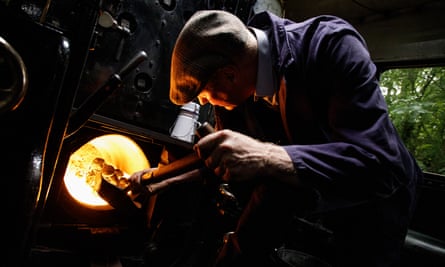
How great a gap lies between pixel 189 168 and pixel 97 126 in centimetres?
108

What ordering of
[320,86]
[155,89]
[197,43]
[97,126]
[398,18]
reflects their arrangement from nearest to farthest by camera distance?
[320,86]
[197,43]
[97,126]
[155,89]
[398,18]

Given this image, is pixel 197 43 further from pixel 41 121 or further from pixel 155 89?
pixel 155 89

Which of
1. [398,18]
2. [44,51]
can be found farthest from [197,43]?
[398,18]

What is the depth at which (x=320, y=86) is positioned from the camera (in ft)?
5.72

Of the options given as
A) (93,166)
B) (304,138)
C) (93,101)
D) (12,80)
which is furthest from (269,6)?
(12,80)

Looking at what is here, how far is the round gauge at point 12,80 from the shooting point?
86 cm

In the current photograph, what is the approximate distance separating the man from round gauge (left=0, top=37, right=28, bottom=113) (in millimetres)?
927

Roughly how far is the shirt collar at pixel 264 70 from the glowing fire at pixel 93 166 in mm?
1685

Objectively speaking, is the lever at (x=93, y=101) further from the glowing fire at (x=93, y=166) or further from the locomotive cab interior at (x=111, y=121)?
the glowing fire at (x=93, y=166)

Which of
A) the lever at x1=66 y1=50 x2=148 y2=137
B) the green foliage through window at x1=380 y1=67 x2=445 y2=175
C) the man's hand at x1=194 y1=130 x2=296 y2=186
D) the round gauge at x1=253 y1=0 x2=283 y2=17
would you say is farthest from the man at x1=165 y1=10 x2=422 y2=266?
the green foliage through window at x1=380 y1=67 x2=445 y2=175

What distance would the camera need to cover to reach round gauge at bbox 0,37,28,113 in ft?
2.82

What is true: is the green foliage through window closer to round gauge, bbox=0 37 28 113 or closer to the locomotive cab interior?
the locomotive cab interior

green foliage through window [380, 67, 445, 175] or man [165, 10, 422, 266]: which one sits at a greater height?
man [165, 10, 422, 266]

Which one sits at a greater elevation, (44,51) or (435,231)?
(44,51)
